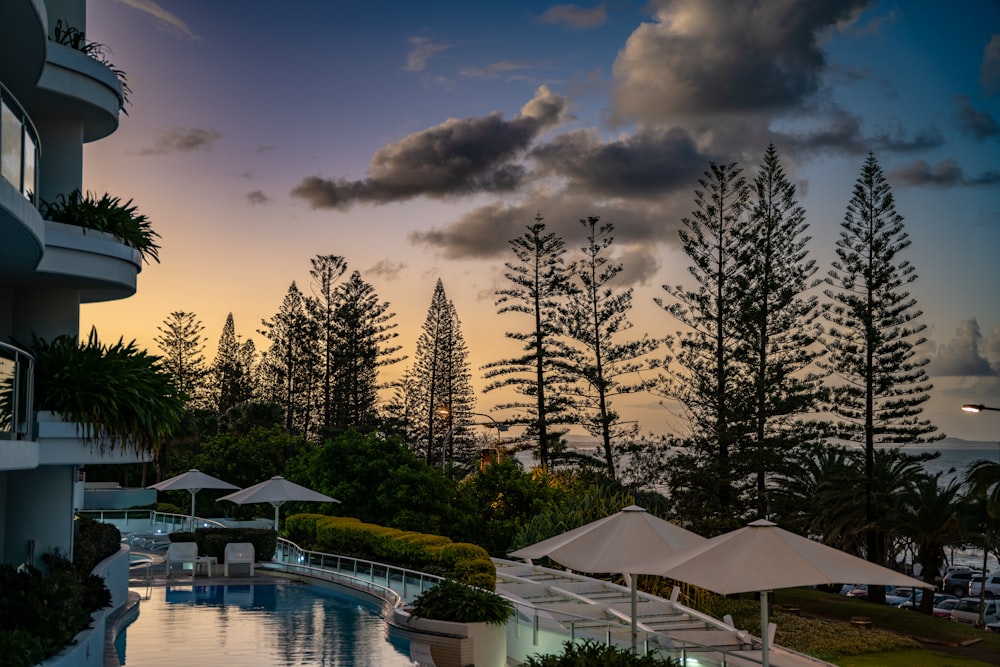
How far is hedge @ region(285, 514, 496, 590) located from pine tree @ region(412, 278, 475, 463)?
31709 mm

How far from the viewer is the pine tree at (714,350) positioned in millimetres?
41250

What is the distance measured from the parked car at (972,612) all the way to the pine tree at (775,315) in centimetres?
826

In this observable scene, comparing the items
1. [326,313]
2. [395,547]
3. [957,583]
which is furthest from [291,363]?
[395,547]

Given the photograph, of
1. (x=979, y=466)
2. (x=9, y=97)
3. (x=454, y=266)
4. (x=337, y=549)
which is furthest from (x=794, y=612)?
(x=454, y=266)

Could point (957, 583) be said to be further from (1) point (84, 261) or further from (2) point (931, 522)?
(1) point (84, 261)

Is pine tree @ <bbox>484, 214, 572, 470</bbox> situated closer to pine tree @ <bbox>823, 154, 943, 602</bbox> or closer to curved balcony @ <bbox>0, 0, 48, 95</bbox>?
pine tree @ <bbox>823, 154, 943, 602</bbox>

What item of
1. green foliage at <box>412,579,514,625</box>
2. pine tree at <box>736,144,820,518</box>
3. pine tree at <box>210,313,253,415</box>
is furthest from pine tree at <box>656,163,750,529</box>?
pine tree at <box>210,313,253,415</box>

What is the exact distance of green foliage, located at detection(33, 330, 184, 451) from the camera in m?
13.0

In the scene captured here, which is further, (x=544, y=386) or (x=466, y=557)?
(x=544, y=386)

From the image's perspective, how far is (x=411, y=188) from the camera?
4200 cm

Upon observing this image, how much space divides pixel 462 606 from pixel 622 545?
270cm

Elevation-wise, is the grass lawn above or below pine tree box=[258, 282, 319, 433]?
below

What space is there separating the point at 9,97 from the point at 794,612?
74.3 feet

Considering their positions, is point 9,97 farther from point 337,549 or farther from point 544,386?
point 544,386
